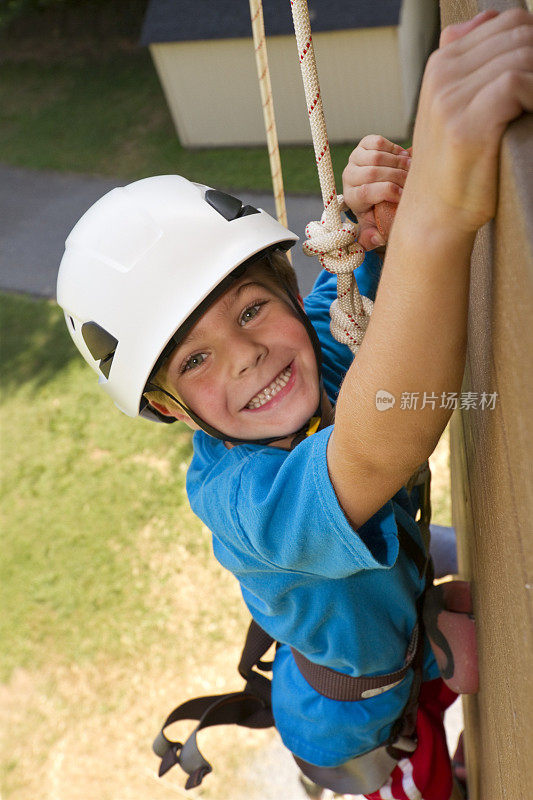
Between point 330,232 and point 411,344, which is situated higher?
point 411,344

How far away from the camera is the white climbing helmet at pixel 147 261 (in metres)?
1.77

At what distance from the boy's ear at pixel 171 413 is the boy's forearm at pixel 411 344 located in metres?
0.88

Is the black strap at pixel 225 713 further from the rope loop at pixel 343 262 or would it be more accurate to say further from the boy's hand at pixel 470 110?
the boy's hand at pixel 470 110

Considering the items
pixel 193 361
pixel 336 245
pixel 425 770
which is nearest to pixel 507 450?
pixel 336 245

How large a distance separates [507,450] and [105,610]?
376cm

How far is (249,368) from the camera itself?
1630 millimetres

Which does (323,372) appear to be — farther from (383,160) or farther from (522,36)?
(522,36)

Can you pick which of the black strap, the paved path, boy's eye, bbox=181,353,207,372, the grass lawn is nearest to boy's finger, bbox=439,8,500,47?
boy's eye, bbox=181,353,207,372

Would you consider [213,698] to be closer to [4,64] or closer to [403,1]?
[403,1]

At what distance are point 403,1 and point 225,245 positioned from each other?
613 cm

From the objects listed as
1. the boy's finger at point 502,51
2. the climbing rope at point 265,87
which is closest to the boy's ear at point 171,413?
the climbing rope at point 265,87

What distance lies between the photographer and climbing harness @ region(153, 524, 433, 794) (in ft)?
6.22

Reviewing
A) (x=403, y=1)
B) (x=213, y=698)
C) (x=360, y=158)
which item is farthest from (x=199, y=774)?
(x=403, y=1)

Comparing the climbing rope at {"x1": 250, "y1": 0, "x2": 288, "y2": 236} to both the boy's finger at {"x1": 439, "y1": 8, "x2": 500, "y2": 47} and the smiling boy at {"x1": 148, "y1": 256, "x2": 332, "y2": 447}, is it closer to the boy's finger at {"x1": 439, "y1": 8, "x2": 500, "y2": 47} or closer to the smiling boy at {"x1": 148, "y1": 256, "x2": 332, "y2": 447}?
the smiling boy at {"x1": 148, "y1": 256, "x2": 332, "y2": 447}
